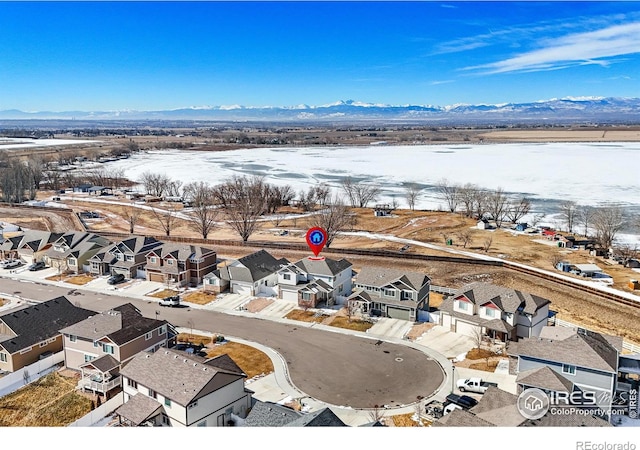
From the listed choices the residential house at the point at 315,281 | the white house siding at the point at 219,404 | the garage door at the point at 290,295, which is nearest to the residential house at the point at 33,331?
the white house siding at the point at 219,404

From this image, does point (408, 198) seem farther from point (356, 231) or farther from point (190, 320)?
point (190, 320)

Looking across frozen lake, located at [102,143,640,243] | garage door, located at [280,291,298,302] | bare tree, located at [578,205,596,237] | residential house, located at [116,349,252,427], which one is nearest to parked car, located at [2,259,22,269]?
garage door, located at [280,291,298,302]

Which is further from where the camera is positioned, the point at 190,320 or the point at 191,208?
the point at 191,208

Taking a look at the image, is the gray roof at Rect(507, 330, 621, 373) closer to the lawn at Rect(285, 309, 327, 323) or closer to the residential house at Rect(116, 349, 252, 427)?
the lawn at Rect(285, 309, 327, 323)

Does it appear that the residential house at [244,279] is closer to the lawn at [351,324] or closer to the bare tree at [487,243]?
the lawn at [351,324]

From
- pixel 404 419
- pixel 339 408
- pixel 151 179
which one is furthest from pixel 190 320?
pixel 151 179
